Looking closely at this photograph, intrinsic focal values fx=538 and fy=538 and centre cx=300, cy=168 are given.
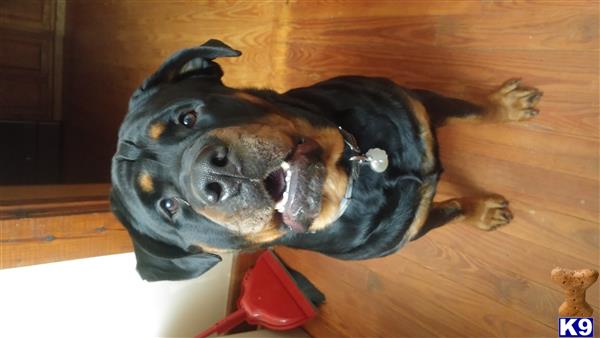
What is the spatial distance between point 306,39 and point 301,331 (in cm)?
187

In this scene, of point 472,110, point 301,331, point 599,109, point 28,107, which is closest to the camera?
point 599,109

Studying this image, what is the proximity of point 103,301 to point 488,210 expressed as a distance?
2101 millimetres

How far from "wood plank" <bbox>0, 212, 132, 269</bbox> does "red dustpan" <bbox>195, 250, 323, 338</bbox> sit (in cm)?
85

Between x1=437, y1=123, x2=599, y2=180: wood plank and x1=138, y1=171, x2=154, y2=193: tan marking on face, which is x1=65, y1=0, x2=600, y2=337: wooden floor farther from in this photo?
x1=138, y1=171, x2=154, y2=193: tan marking on face

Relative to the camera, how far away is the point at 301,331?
3.51 metres

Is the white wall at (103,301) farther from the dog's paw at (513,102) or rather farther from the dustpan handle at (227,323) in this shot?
the dog's paw at (513,102)

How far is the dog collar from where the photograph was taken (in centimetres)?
182

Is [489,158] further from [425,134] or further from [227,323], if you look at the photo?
[227,323]

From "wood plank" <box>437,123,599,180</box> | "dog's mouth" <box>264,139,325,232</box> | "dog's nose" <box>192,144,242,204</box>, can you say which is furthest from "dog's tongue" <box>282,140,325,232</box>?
"wood plank" <box>437,123,599,180</box>

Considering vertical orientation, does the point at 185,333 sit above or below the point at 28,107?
below

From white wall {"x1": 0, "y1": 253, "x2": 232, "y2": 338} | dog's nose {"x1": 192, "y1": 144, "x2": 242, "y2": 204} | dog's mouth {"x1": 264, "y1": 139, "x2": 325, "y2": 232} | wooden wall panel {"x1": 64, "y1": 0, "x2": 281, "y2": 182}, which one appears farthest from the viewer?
wooden wall panel {"x1": 64, "y1": 0, "x2": 281, "y2": 182}

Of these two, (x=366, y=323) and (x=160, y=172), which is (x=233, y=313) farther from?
(x=160, y=172)

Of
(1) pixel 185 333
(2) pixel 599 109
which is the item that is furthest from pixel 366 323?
(2) pixel 599 109

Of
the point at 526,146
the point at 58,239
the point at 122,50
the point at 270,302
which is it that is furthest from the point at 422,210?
the point at 122,50
